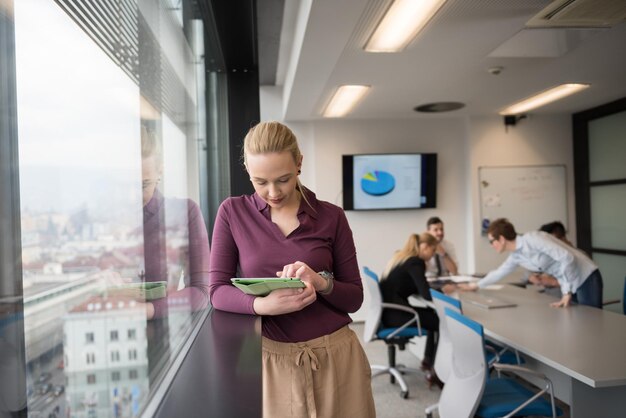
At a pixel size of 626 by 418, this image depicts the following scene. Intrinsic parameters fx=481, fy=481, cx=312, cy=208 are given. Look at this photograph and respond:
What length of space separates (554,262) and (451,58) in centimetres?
197

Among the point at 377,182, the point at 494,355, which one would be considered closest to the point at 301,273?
the point at 494,355

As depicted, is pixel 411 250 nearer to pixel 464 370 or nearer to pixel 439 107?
pixel 464 370

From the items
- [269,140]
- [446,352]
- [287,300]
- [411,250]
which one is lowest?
[446,352]

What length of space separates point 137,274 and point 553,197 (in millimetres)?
6590

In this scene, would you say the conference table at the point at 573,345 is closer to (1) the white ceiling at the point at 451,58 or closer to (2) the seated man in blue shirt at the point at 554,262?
(2) the seated man in blue shirt at the point at 554,262

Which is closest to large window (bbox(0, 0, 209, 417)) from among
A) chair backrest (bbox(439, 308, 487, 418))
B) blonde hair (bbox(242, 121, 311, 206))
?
blonde hair (bbox(242, 121, 311, 206))

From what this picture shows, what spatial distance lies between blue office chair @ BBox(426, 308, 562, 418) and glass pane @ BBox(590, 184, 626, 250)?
4.12 m

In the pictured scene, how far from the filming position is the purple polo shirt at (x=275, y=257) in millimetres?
1365

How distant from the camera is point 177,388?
36.5 inches

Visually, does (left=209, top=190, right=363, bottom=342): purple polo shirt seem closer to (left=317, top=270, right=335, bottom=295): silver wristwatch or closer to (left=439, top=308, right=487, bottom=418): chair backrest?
(left=317, top=270, right=335, bottom=295): silver wristwatch

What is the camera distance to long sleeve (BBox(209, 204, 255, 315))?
4.42ft

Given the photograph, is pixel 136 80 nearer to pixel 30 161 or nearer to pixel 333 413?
pixel 30 161

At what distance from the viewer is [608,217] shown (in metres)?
6.08

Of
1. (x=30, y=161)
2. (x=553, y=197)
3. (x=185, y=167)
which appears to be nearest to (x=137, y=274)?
(x=30, y=161)
